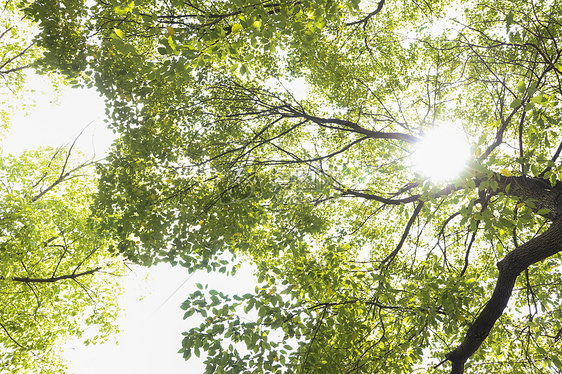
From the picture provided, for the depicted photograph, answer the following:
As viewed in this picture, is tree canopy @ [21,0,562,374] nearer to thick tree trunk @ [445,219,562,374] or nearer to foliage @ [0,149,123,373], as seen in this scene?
thick tree trunk @ [445,219,562,374]

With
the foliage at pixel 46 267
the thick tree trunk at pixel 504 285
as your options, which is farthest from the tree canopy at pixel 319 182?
the foliage at pixel 46 267

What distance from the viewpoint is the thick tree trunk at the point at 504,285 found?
3.72m

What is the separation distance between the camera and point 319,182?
5688 millimetres

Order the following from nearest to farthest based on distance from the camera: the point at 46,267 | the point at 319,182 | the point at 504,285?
the point at 504,285
the point at 319,182
the point at 46,267

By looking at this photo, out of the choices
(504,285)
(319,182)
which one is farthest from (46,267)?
(504,285)

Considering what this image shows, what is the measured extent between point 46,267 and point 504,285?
481 inches

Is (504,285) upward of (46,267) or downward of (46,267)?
downward

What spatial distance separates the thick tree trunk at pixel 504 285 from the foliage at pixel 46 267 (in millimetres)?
7658

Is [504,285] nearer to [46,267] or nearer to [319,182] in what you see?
[319,182]

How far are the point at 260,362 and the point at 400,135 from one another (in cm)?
494

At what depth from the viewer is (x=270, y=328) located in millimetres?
3443

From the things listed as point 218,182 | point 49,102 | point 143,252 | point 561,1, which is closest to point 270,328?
point 143,252

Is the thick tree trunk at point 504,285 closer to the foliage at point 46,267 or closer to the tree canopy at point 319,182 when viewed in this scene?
the tree canopy at point 319,182

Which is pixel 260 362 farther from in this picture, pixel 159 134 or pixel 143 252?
pixel 159 134
